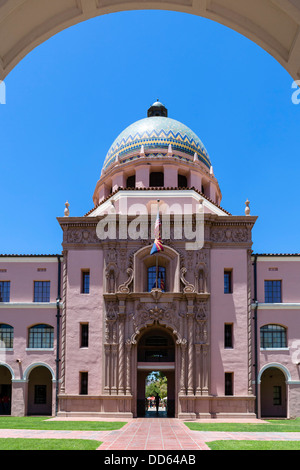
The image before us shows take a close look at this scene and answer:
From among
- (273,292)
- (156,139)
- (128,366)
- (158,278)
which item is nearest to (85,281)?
(158,278)

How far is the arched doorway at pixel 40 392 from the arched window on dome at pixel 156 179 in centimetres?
1622

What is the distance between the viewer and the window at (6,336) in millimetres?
37156

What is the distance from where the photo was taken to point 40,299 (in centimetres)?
3781

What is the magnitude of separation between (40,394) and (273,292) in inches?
714

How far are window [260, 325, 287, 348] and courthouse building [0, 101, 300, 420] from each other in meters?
0.07

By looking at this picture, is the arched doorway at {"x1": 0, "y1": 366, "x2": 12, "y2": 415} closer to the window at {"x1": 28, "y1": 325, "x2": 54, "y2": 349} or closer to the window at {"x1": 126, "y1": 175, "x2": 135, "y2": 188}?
the window at {"x1": 28, "y1": 325, "x2": 54, "y2": 349}

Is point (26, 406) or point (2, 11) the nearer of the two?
point (2, 11)

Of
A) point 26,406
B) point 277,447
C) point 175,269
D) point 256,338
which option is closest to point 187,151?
point 175,269

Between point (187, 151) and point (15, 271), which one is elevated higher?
point (187, 151)

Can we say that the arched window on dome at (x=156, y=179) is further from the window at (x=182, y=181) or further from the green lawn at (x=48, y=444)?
the green lawn at (x=48, y=444)

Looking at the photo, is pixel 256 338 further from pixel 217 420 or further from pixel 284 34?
pixel 284 34

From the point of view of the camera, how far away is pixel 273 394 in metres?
38.3

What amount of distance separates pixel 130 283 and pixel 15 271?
8.64m

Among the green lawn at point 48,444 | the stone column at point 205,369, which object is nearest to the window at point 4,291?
the stone column at point 205,369
